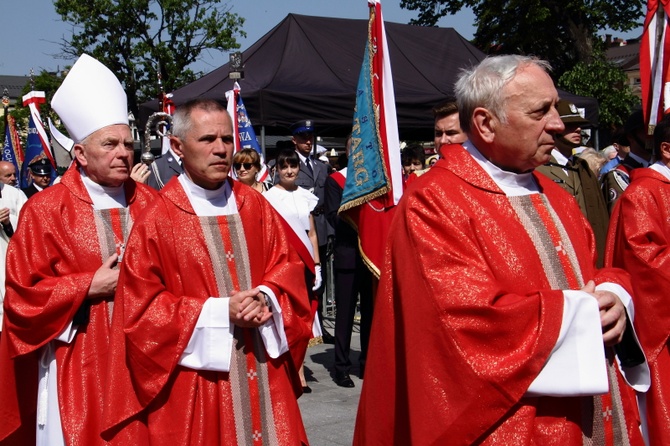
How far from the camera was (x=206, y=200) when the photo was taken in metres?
3.82

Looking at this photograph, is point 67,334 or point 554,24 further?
point 554,24

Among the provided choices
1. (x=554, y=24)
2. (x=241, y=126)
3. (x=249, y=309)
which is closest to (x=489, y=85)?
(x=249, y=309)

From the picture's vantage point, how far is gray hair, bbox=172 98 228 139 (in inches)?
147

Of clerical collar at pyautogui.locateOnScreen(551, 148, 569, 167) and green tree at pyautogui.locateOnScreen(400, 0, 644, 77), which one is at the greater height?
green tree at pyautogui.locateOnScreen(400, 0, 644, 77)

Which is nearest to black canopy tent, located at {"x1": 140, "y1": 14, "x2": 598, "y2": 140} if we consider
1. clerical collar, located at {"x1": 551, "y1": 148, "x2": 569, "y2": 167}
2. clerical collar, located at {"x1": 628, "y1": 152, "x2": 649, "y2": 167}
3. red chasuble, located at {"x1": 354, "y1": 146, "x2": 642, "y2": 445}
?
clerical collar, located at {"x1": 551, "y1": 148, "x2": 569, "y2": 167}

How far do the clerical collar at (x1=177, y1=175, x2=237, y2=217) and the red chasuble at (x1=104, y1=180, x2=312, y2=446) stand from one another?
0.03m

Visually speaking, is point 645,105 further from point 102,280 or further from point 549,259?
point 102,280

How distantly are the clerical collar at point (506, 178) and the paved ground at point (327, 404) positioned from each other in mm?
3128

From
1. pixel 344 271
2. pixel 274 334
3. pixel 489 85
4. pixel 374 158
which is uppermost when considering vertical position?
pixel 489 85

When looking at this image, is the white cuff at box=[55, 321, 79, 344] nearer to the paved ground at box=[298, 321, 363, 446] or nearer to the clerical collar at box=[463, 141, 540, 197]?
the clerical collar at box=[463, 141, 540, 197]

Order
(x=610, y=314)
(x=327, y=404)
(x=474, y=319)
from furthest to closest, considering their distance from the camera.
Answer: (x=327, y=404) < (x=610, y=314) < (x=474, y=319)

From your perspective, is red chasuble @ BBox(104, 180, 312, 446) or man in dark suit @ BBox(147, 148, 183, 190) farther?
man in dark suit @ BBox(147, 148, 183, 190)

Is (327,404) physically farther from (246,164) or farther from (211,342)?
(211,342)

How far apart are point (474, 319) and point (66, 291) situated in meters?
2.07
